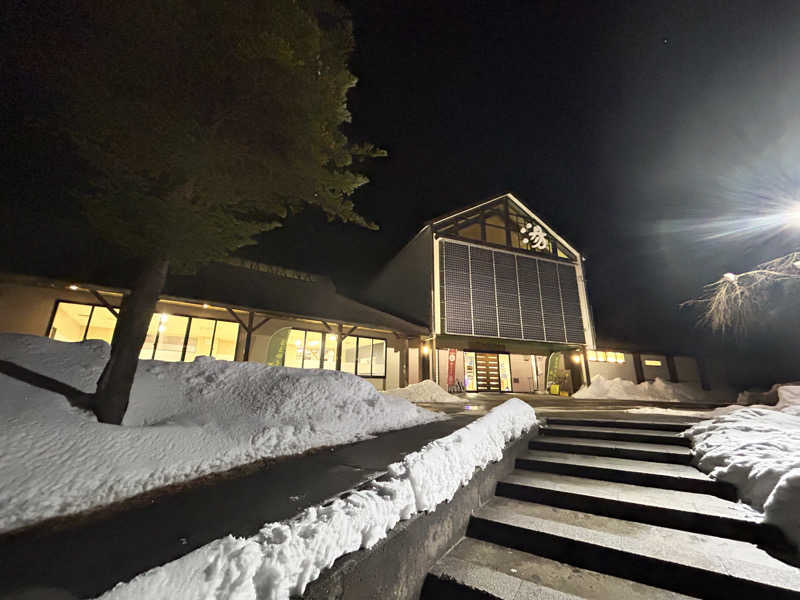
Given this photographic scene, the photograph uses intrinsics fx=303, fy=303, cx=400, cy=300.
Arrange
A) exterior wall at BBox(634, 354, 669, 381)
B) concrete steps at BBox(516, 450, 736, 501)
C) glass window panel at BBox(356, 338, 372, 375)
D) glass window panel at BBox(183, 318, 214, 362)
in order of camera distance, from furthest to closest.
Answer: exterior wall at BBox(634, 354, 669, 381) < glass window panel at BBox(356, 338, 372, 375) < glass window panel at BBox(183, 318, 214, 362) < concrete steps at BBox(516, 450, 736, 501)

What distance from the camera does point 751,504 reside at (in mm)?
2463

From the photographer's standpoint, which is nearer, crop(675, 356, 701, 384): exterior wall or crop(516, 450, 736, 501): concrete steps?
crop(516, 450, 736, 501): concrete steps

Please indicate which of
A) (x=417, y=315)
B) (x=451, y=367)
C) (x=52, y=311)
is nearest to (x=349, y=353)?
(x=417, y=315)

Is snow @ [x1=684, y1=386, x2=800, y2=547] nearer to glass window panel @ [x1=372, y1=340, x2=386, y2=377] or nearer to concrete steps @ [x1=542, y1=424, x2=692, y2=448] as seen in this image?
concrete steps @ [x1=542, y1=424, x2=692, y2=448]

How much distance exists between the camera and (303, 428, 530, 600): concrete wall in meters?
1.35

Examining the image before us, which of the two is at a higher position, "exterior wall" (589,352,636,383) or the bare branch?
the bare branch

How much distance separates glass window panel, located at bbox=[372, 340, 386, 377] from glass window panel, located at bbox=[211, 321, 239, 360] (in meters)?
5.88

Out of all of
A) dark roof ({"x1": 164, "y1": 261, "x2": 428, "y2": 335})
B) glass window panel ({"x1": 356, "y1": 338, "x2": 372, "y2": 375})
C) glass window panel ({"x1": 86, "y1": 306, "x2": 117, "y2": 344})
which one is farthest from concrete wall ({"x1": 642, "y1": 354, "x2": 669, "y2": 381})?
glass window panel ({"x1": 86, "y1": 306, "x2": 117, "y2": 344})

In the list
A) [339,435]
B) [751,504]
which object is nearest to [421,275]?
[339,435]

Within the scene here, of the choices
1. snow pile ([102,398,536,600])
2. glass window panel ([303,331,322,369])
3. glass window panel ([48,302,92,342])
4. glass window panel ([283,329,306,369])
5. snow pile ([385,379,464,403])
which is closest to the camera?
snow pile ([102,398,536,600])

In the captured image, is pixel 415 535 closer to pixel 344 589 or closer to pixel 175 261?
pixel 344 589

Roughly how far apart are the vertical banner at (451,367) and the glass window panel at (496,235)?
7363 millimetres

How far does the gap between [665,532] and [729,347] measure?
24502 millimetres

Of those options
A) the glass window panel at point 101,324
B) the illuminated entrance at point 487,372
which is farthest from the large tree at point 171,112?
the illuminated entrance at point 487,372
